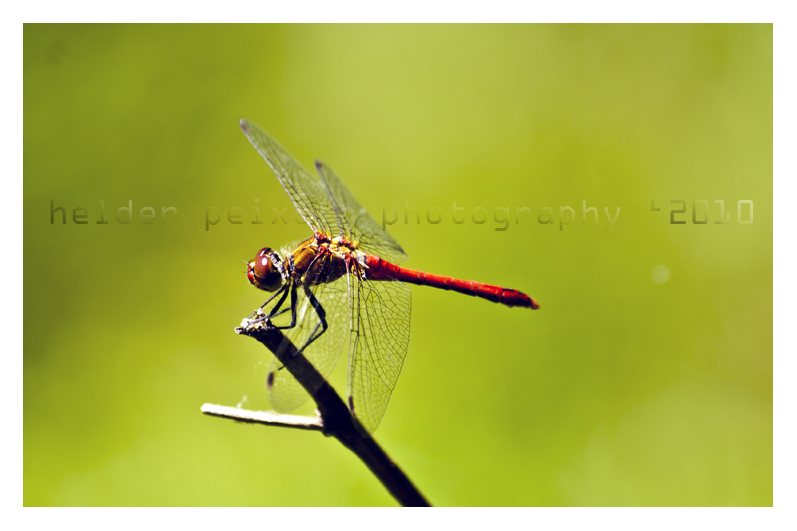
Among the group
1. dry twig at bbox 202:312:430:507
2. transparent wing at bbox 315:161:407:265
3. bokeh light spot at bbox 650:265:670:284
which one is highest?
transparent wing at bbox 315:161:407:265

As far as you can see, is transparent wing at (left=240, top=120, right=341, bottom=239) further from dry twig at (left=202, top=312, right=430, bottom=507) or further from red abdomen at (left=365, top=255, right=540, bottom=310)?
dry twig at (left=202, top=312, right=430, bottom=507)

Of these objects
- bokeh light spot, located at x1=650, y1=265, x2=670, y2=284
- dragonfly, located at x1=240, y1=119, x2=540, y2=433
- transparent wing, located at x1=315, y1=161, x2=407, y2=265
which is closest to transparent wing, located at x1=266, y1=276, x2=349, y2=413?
dragonfly, located at x1=240, y1=119, x2=540, y2=433

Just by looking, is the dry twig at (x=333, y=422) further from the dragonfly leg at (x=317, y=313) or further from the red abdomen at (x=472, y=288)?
the red abdomen at (x=472, y=288)

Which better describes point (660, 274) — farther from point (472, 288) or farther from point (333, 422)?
point (333, 422)

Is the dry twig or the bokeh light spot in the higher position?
the bokeh light spot

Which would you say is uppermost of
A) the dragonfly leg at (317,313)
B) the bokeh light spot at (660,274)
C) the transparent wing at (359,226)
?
the transparent wing at (359,226)

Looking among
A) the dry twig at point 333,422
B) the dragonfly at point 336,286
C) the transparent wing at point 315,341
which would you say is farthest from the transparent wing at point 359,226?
the dry twig at point 333,422
